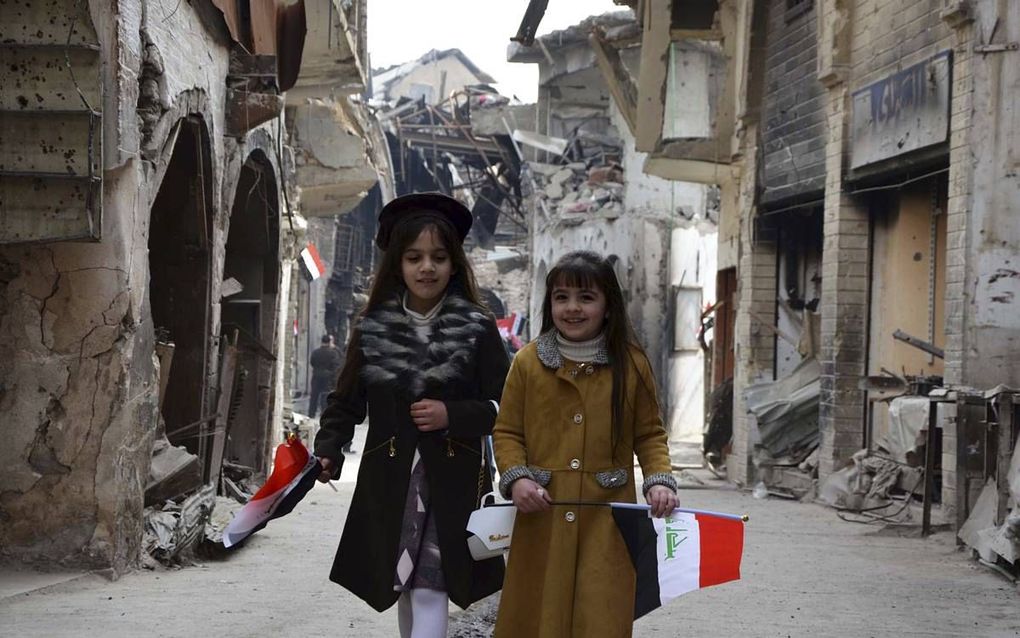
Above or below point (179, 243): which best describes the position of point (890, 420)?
below

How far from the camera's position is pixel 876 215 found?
42.0 feet

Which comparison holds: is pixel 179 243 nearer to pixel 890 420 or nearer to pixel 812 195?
pixel 890 420

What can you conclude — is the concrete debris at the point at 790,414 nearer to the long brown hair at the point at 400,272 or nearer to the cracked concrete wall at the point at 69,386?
the cracked concrete wall at the point at 69,386

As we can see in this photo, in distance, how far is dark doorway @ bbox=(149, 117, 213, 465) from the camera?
940 cm

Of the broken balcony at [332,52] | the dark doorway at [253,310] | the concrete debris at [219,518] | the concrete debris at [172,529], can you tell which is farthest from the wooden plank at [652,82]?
the concrete debris at [172,529]

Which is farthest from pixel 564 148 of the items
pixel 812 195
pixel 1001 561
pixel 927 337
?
pixel 1001 561

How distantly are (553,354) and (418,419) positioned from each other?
47cm

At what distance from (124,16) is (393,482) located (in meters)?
3.99

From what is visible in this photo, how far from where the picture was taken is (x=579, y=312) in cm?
379

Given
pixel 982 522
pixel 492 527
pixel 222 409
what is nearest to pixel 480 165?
pixel 222 409

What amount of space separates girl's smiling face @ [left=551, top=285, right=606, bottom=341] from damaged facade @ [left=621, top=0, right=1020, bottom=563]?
4.89m

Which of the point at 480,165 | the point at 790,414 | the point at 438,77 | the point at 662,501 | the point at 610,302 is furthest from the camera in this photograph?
the point at 438,77

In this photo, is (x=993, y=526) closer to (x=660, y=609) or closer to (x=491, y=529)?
(x=660, y=609)

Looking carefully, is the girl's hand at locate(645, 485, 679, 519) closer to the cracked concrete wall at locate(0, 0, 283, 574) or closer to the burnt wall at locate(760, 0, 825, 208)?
the cracked concrete wall at locate(0, 0, 283, 574)
